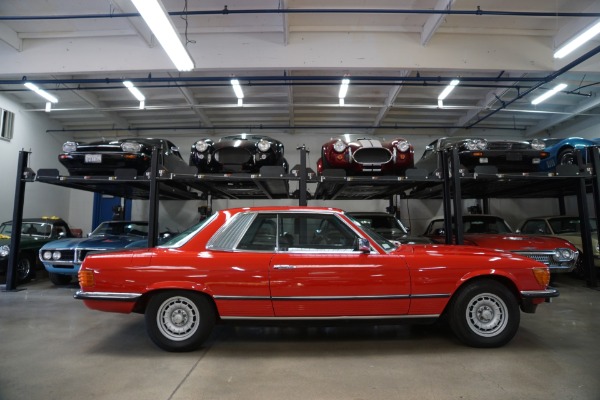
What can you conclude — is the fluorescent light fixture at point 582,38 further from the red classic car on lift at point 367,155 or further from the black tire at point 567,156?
the red classic car on lift at point 367,155

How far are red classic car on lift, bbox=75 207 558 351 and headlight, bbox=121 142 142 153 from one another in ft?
10.1

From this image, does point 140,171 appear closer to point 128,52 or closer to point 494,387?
point 128,52

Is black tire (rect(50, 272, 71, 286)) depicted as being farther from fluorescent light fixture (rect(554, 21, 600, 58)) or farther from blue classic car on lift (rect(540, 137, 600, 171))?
fluorescent light fixture (rect(554, 21, 600, 58))

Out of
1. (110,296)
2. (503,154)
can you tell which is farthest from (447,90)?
(110,296)

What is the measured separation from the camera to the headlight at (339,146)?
5594 millimetres

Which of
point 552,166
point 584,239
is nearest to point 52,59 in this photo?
point 552,166

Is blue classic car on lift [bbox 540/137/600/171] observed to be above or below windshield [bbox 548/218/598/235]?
above

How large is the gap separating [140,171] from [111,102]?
19.3ft

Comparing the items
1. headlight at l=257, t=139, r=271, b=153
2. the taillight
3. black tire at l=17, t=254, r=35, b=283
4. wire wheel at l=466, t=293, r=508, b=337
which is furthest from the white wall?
wire wheel at l=466, t=293, r=508, b=337

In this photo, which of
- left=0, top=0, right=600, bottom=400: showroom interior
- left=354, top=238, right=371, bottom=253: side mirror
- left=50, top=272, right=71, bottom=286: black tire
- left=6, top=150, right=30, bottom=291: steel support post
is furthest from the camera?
left=50, top=272, right=71, bottom=286: black tire

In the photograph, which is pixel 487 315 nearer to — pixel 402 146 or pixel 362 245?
pixel 362 245

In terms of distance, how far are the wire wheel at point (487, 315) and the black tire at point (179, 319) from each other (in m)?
2.34

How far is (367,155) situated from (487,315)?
3209mm

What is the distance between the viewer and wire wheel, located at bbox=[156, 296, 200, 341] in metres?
2.96
